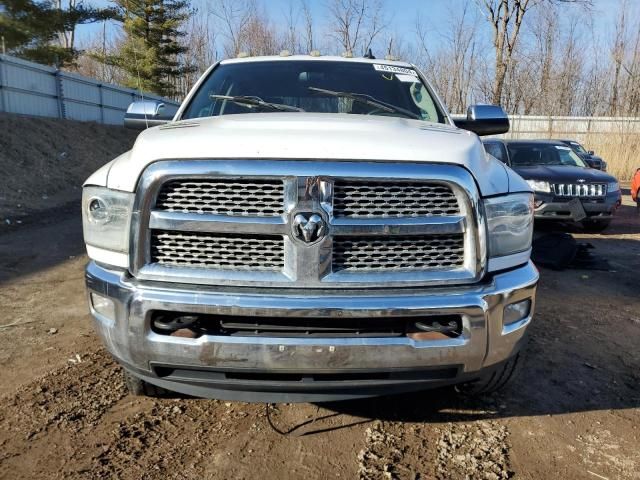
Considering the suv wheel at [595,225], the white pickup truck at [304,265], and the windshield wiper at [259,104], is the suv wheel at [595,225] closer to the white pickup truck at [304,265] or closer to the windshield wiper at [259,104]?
the windshield wiper at [259,104]

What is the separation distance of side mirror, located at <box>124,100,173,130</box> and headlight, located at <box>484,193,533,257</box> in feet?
8.10

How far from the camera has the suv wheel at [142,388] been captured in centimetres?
273

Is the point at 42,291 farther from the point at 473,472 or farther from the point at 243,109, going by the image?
the point at 473,472

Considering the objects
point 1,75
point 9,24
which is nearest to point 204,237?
point 1,75

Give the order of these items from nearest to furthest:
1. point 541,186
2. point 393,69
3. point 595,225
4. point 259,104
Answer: point 259,104
point 393,69
point 541,186
point 595,225

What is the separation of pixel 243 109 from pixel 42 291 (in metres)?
2.95

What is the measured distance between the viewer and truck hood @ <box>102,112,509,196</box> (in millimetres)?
2189

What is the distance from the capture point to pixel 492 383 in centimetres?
271

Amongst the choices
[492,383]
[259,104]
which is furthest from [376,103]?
[492,383]

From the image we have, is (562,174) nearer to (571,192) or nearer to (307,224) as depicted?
(571,192)

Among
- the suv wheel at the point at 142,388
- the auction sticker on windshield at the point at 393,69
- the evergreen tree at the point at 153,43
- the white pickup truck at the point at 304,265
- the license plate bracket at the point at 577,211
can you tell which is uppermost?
the evergreen tree at the point at 153,43

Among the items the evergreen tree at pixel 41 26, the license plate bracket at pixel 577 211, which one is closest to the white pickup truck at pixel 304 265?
the license plate bracket at pixel 577 211

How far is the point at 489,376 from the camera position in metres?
2.51

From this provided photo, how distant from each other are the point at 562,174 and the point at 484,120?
5.74 metres
